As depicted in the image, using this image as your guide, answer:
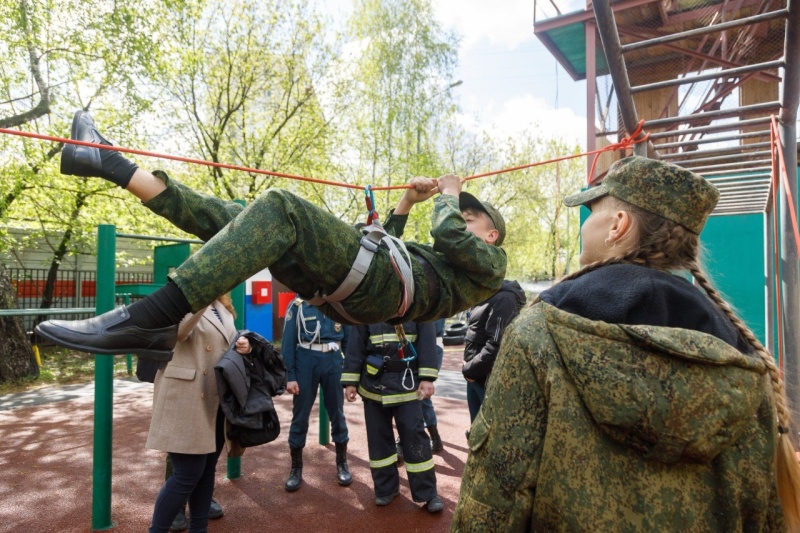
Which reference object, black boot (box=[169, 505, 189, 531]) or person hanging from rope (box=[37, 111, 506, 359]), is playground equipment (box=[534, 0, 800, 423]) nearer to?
person hanging from rope (box=[37, 111, 506, 359])

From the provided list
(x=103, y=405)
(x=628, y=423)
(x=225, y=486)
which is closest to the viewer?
(x=628, y=423)

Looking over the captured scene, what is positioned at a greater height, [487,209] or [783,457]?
[487,209]

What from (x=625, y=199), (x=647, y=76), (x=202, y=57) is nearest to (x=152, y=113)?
(x=202, y=57)

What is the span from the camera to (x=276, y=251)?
2000 millimetres

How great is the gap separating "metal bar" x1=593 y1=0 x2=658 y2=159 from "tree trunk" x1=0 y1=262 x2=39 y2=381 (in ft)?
33.4

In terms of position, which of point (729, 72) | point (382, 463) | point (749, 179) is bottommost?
point (382, 463)

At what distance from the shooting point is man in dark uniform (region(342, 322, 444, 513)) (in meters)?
3.69

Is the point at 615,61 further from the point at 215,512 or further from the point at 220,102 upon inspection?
the point at 220,102

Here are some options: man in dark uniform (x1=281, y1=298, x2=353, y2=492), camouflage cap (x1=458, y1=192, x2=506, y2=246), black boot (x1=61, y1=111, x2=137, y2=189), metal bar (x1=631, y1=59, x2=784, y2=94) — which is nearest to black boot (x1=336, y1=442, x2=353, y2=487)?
man in dark uniform (x1=281, y1=298, x2=353, y2=492)

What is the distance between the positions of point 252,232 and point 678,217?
1396 millimetres

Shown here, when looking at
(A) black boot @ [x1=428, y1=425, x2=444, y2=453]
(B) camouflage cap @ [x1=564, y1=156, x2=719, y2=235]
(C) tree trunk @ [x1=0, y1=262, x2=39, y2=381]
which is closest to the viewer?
(B) camouflage cap @ [x1=564, y1=156, x2=719, y2=235]

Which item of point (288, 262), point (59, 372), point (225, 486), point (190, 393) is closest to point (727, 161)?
point (288, 262)

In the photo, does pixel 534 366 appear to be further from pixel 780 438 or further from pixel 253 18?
pixel 253 18

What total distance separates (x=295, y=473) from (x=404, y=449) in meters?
1.08
